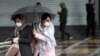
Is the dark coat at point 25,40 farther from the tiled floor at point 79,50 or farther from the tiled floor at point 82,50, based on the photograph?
the tiled floor at point 82,50

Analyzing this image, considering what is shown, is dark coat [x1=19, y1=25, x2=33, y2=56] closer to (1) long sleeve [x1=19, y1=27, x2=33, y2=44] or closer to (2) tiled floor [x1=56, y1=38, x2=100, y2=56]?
(1) long sleeve [x1=19, y1=27, x2=33, y2=44]

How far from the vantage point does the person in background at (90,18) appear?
23.2 metres

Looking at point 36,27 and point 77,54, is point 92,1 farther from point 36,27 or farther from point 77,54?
point 36,27

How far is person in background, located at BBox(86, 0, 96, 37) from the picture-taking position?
23172mm

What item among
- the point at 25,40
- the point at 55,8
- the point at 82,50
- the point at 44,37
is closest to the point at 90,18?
the point at 55,8

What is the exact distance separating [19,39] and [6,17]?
61.1ft

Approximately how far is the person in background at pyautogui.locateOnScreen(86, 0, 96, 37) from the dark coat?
16.4 metres

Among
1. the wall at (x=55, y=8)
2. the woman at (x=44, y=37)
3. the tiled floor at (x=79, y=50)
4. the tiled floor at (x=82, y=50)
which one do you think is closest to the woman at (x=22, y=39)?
the woman at (x=44, y=37)

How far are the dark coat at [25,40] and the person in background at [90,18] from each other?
16360 millimetres

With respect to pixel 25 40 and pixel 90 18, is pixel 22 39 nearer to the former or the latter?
pixel 25 40

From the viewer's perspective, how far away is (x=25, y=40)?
6.97 metres

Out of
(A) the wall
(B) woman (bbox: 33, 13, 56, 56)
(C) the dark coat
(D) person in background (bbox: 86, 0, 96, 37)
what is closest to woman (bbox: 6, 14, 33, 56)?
(C) the dark coat

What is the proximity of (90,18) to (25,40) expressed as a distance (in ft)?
54.8

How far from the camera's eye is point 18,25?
23.1ft
